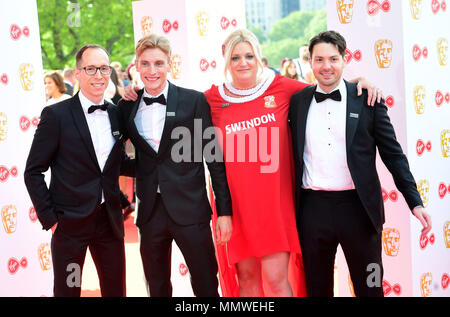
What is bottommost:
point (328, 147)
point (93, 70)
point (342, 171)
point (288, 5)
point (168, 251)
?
point (168, 251)

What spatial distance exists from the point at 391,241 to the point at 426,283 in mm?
403

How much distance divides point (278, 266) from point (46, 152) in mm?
1408

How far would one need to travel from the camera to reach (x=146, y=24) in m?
4.30

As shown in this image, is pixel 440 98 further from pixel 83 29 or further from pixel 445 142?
pixel 83 29

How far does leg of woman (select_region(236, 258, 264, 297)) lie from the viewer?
10.5 ft

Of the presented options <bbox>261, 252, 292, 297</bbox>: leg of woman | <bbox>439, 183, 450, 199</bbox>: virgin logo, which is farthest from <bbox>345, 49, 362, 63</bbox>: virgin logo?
<bbox>261, 252, 292, 297</bbox>: leg of woman

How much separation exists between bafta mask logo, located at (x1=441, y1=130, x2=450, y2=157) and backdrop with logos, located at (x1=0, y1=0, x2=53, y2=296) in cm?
281

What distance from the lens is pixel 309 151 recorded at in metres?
2.89

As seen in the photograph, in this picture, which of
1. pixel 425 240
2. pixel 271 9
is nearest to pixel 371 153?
pixel 425 240

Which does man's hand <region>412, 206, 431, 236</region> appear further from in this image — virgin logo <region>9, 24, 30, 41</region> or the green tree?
the green tree

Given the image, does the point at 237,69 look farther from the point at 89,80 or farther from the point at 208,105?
the point at 89,80
